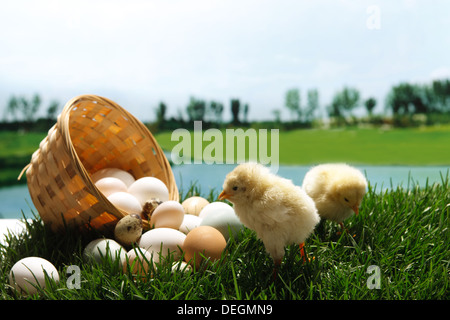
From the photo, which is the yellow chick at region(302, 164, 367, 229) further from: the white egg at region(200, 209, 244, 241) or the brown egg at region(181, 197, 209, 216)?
the brown egg at region(181, 197, 209, 216)

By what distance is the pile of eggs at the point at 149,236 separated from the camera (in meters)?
1.35

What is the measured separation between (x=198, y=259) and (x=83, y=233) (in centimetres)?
49

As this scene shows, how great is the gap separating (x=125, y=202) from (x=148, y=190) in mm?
148

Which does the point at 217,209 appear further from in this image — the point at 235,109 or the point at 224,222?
the point at 235,109

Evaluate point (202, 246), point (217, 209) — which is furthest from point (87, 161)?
point (202, 246)

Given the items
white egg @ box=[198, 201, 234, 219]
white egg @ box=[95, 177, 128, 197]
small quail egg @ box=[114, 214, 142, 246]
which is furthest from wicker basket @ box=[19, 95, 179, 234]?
white egg @ box=[198, 201, 234, 219]

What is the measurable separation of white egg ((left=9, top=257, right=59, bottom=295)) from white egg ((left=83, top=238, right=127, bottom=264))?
12 centimetres

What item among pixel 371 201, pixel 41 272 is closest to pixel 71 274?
pixel 41 272

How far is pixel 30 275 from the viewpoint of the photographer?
134 cm

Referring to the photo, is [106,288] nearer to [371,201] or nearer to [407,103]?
[371,201]

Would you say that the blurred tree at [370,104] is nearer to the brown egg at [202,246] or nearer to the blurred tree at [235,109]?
the blurred tree at [235,109]

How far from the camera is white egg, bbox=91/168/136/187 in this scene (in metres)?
1.90

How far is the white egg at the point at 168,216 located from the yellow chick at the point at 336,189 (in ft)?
1.58

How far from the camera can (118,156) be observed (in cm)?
199
